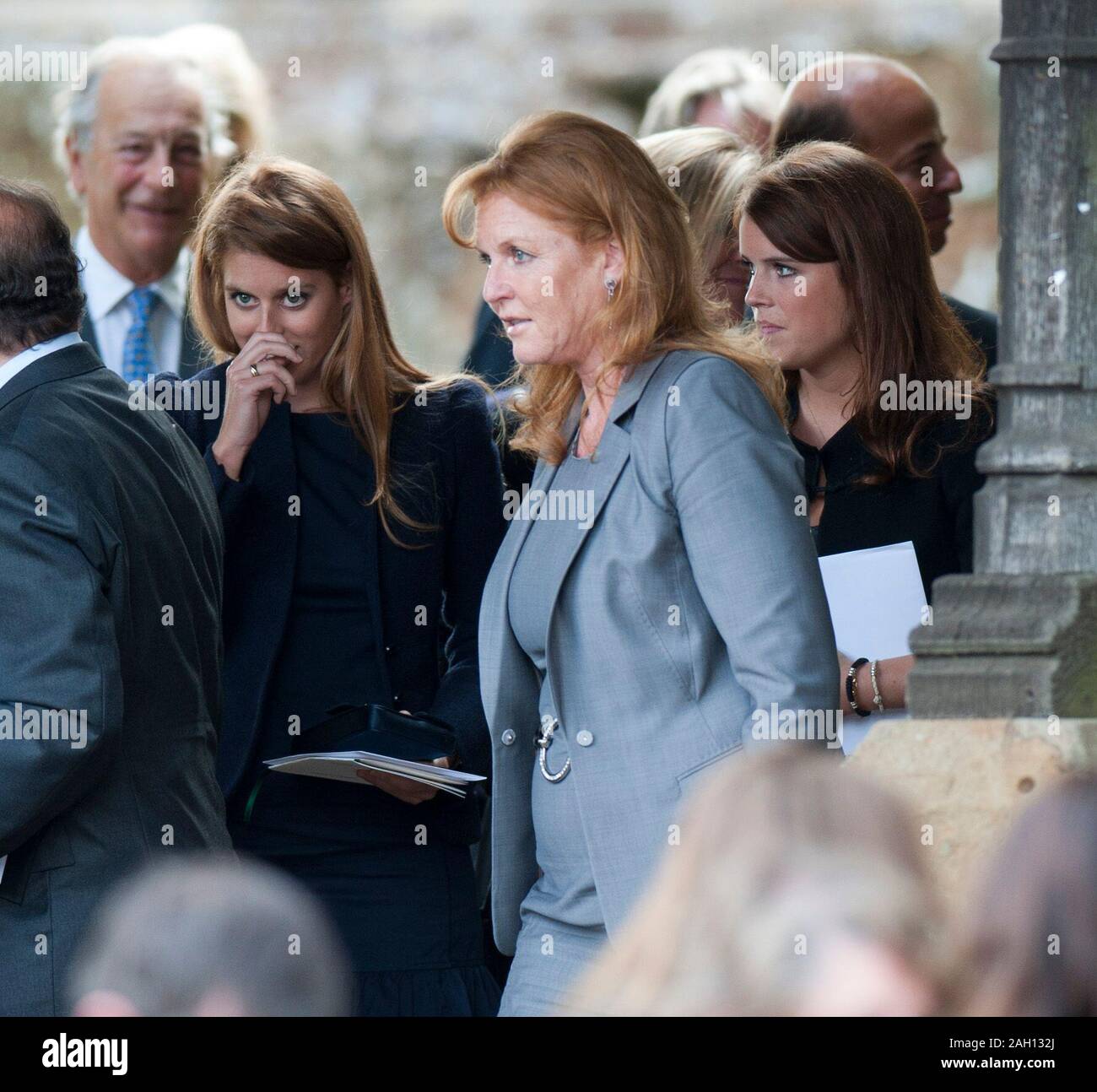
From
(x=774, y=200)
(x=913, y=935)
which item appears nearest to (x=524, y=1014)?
(x=913, y=935)

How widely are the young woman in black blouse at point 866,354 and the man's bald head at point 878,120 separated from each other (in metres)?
1.11

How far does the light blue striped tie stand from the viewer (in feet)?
19.0

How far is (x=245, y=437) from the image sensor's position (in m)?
4.17

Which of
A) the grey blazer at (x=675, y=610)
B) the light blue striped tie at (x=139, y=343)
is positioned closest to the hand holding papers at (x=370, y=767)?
the grey blazer at (x=675, y=610)

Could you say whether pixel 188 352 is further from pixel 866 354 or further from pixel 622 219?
pixel 622 219

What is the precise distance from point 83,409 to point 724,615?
1.05 metres

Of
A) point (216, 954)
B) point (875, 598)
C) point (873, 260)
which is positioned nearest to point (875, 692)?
point (875, 598)

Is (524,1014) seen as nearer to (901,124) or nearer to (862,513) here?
(862,513)

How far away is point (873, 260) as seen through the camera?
4027mm

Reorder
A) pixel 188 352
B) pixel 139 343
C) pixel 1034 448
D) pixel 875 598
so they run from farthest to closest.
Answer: pixel 139 343, pixel 188 352, pixel 875 598, pixel 1034 448

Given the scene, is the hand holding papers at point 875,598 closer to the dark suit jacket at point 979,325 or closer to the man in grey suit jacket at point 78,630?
the man in grey suit jacket at point 78,630

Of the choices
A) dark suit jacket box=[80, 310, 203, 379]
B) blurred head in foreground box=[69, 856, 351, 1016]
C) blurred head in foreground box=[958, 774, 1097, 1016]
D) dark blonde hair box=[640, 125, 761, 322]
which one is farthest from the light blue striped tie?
blurred head in foreground box=[958, 774, 1097, 1016]

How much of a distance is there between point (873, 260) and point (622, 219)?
2.78 feet

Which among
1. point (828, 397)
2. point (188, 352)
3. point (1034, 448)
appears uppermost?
point (188, 352)
